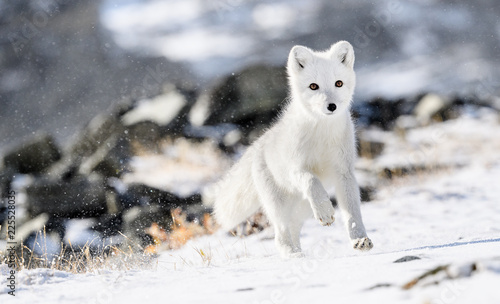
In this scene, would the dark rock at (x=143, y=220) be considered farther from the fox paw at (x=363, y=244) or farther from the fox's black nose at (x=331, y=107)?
the fox's black nose at (x=331, y=107)

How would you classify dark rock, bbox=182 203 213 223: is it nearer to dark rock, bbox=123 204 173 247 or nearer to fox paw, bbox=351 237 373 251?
dark rock, bbox=123 204 173 247

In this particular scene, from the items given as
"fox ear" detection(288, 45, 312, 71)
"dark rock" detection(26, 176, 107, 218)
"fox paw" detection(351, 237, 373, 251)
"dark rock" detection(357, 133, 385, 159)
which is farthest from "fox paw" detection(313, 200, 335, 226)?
"dark rock" detection(26, 176, 107, 218)

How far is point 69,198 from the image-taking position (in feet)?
33.5

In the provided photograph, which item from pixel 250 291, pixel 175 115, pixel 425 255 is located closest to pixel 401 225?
pixel 425 255

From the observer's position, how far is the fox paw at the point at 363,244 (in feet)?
12.4

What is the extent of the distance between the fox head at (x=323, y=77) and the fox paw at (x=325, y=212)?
74cm

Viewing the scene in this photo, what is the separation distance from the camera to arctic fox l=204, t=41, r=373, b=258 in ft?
13.1

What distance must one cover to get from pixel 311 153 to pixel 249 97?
7648mm

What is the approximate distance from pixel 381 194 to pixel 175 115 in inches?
203

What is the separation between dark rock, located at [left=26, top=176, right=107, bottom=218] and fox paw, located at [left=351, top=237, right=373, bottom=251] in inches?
277

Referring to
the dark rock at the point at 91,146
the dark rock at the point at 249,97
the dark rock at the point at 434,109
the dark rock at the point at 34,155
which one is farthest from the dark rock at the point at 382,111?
the dark rock at the point at 34,155

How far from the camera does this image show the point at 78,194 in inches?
402

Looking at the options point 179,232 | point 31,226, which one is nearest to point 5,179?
point 31,226

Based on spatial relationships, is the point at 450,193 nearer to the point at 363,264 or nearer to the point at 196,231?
the point at 196,231
